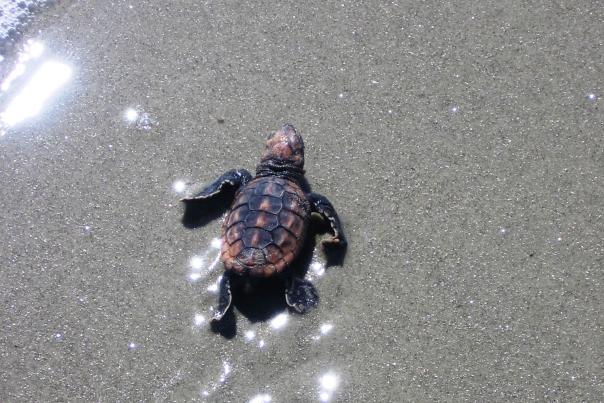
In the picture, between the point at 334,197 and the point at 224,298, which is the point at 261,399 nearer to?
the point at 224,298

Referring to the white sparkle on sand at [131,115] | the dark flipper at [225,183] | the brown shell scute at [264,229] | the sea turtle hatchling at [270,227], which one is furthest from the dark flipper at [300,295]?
the white sparkle on sand at [131,115]

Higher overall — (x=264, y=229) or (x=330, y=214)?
(x=264, y=229)

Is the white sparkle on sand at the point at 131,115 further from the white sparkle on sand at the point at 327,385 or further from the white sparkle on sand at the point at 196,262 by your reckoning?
the white sparkle on sand at the point at 327,385

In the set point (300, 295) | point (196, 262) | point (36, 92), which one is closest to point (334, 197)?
point (300, 295)

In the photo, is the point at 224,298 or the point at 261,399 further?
the point at 224,298

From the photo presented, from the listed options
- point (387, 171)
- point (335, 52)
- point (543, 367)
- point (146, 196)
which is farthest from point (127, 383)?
point (335, 52)

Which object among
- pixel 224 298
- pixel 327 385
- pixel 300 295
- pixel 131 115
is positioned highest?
pixel 131 115
